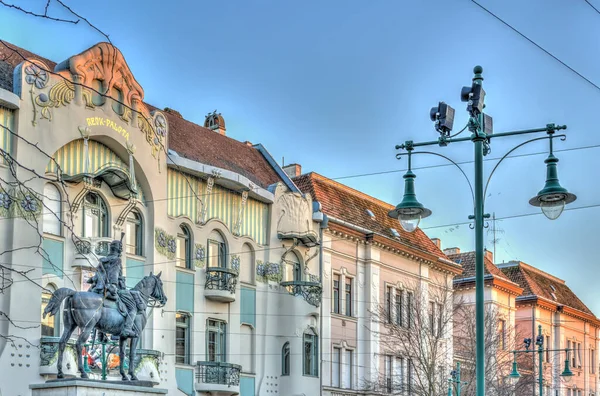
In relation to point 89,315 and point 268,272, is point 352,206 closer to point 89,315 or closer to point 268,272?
point 268,272

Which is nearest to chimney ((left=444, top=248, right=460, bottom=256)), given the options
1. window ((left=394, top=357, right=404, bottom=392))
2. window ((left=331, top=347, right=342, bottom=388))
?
window ((left=394, top=357, right=404, bottom=392))

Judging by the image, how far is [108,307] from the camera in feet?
80.8

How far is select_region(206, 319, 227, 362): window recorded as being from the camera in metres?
35.5

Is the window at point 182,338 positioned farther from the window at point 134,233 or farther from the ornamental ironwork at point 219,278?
the window at point 134,233

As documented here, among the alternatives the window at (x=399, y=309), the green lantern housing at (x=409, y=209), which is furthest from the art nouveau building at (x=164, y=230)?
the green lantern housing at (x=409, y=209)

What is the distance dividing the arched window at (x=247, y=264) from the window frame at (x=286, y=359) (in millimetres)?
2878

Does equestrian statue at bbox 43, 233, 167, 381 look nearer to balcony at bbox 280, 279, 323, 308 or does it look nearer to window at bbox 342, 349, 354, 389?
balcony at bbox 280, 279, 323, 308

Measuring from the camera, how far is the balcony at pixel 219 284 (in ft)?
115

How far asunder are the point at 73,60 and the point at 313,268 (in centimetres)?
1398

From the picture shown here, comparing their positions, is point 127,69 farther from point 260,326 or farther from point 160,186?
point 260,326

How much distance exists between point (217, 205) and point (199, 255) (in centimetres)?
201

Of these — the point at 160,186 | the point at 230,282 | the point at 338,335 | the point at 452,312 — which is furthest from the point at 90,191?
the point at 452,312

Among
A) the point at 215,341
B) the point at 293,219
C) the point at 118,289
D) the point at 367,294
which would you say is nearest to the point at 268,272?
the point at 293,219

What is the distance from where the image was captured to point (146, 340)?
32500 mm
